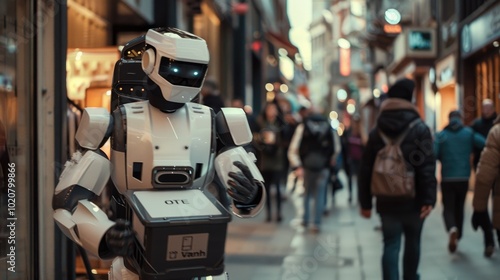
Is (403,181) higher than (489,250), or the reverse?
(403,181)

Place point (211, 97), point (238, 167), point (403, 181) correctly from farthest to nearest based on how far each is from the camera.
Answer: point (211, 97) < point (403, 181) < point (238, 167)

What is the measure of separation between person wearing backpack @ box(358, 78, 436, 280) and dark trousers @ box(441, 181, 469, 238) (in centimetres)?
313

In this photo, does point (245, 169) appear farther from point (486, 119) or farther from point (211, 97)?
point (486, 119)

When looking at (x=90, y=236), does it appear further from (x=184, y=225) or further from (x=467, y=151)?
(x=467, y=151)

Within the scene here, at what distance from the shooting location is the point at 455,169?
355 inches

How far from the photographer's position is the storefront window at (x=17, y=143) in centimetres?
542

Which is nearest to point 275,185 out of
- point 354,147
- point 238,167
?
point 354,147

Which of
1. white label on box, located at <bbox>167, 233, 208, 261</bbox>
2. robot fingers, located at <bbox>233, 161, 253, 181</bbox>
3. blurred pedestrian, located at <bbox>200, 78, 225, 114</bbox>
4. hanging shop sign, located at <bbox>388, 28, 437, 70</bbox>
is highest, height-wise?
hanging shop sign, located at <bbox>388, 28, 437, 70</bbox>

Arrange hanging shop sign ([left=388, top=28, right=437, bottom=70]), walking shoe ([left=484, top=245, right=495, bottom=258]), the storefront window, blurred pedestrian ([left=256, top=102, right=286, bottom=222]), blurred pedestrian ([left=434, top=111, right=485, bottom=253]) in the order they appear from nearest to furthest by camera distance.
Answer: the storefront window → walking shoe ([left=484, top=245, right=495, bottom=258]) → blurred pedestrian ([left=434, top=111, right=485, bottom=253]) → blurred pedestrian ([left=256, top=102, right=286, bottom=222]) → hanging shop sign ([left=388, top=28, right=437, bottom=70])

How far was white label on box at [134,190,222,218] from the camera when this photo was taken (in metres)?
3.43

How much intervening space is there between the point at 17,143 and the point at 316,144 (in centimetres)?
596

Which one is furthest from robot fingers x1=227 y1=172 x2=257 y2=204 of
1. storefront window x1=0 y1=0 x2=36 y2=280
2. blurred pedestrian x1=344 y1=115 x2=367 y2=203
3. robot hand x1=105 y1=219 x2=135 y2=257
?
blurred pedestrian x1=344 y1=115 x2=367 y2=203

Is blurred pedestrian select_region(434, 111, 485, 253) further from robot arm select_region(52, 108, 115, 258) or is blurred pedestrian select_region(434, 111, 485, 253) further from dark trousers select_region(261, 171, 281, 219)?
robot arm select_region(52, 108, 115, 258)

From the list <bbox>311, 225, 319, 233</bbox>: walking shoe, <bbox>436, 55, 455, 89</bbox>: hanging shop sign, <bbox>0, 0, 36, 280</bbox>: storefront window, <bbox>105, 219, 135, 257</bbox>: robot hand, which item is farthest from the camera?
<bbox>436, 55, 455, 89</bbox>: hanging shop sign
